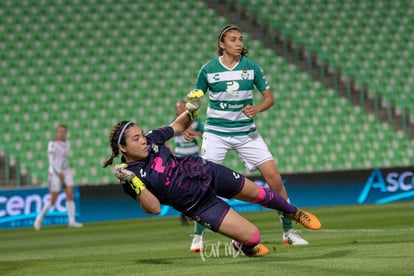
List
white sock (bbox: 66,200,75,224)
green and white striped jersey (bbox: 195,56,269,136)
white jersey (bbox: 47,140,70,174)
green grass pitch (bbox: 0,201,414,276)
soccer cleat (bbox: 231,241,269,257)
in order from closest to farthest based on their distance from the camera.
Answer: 1. green grass pitch (bbox: 0,201,414,276)
2. soccer cleat (bbox: 231,241,269,257)
3. green and white striped jersey (bbox: 195,56,269,136)
4. white sock (bbox: 66,200,75,224)
5. white jersey (bbox: 47,140,70,174)

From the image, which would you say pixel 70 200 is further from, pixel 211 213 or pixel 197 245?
pixel 211 213

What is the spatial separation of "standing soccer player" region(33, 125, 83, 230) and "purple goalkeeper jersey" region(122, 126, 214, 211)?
10.8m

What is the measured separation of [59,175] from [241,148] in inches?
371

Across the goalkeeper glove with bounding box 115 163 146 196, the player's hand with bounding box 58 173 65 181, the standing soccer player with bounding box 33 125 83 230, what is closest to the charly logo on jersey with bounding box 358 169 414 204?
the standing soccer player with bounding box 33 125 83 230

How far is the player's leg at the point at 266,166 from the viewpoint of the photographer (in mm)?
9875

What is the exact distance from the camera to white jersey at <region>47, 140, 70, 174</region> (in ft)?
61.9

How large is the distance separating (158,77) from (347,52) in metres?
5.49

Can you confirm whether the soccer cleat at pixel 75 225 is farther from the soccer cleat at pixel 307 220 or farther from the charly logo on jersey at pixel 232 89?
the soccer cleat at pixel 307 220

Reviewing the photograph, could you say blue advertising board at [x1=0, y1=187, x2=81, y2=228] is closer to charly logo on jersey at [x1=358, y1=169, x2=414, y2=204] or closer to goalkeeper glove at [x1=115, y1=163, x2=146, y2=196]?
charly logo on jersey at [x1=358, y1=169, x2=414, y2=204]

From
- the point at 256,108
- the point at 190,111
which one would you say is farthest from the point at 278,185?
the point at 190,111

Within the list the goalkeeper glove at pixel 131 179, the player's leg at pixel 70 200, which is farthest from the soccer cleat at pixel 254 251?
the player's leg at pixel 70 200

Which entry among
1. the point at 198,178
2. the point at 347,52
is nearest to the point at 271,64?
the point at 347,52

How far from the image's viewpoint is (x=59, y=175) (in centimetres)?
1881

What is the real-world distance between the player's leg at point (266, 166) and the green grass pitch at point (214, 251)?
0.22m
